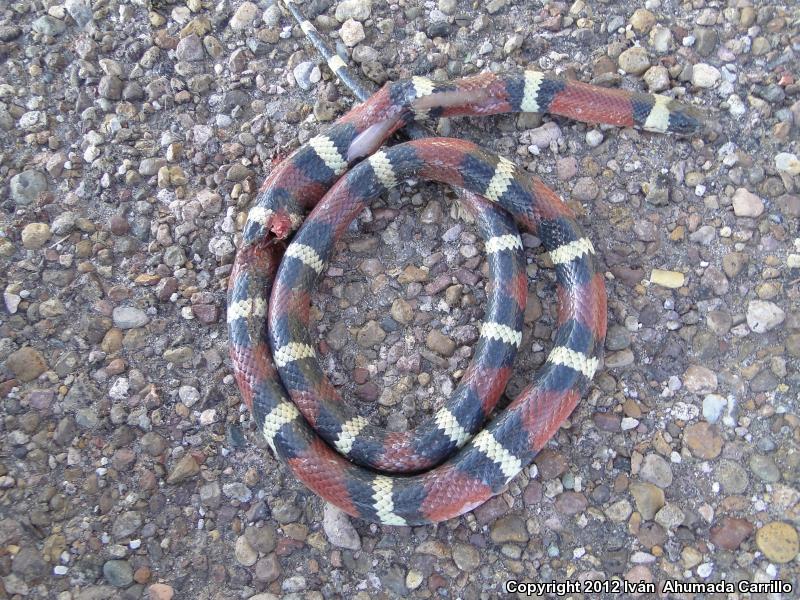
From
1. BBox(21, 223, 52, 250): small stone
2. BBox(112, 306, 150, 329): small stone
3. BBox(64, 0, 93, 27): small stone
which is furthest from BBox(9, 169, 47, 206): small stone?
BBox(64, 0, 93, 27): small stone

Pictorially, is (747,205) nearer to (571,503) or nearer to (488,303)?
(488,303)

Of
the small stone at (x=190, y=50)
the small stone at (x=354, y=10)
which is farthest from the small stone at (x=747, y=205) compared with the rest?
the small stone at (x=190, y=50)

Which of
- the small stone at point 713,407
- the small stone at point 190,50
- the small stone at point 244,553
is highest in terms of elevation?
the small stone at point 190,50

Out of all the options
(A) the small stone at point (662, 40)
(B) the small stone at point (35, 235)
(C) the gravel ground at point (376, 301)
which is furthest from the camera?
(A) the small stone at point (662, 40)

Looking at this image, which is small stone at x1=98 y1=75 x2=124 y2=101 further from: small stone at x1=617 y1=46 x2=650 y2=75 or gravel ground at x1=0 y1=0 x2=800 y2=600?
small stone at x1=617 y1=46 x2=650 y2=75

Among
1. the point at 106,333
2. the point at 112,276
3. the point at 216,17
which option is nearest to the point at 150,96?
the point at 216,17

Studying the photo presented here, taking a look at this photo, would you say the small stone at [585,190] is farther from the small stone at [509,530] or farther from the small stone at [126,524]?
the small stone at [126,524]
